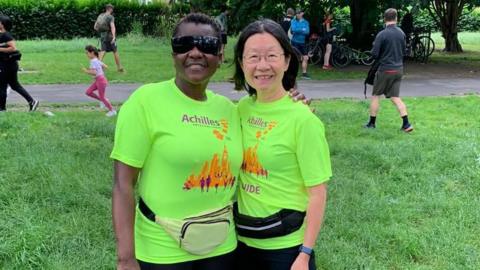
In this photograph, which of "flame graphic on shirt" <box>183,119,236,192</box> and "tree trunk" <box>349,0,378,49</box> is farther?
"tree trunk" <box>349,0,378,49</box>

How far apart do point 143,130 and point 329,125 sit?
248 inches

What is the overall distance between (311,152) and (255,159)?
0.24m

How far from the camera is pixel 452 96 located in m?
11.2

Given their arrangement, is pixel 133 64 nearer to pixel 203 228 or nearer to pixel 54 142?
pixel 54 142

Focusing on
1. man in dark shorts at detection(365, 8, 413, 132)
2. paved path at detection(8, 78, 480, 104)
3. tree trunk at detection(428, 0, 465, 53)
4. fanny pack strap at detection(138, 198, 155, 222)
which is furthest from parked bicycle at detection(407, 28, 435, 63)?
fanny pack strap at detection(138, 198, 155, 222)

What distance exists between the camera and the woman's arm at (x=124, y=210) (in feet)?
6.75

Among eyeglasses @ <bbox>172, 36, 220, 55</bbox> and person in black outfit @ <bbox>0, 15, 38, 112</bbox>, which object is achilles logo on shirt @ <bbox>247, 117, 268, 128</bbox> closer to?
eyeglasses @ <bbox>172, 36, 220, 55</bbox>

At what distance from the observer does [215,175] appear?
6.97 ft

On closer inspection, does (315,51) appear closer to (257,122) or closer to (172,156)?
(257,122)

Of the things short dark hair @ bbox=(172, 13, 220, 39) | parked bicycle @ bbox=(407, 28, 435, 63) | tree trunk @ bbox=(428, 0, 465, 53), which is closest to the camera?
short dark hair @ bbox=(172, 13, 220, 39)

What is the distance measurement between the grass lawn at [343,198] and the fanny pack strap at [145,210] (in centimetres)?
158

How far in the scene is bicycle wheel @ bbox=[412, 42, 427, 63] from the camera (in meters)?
18.4

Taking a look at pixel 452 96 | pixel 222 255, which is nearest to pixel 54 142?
pixel 222 255

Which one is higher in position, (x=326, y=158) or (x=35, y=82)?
(x=326, y=158)
